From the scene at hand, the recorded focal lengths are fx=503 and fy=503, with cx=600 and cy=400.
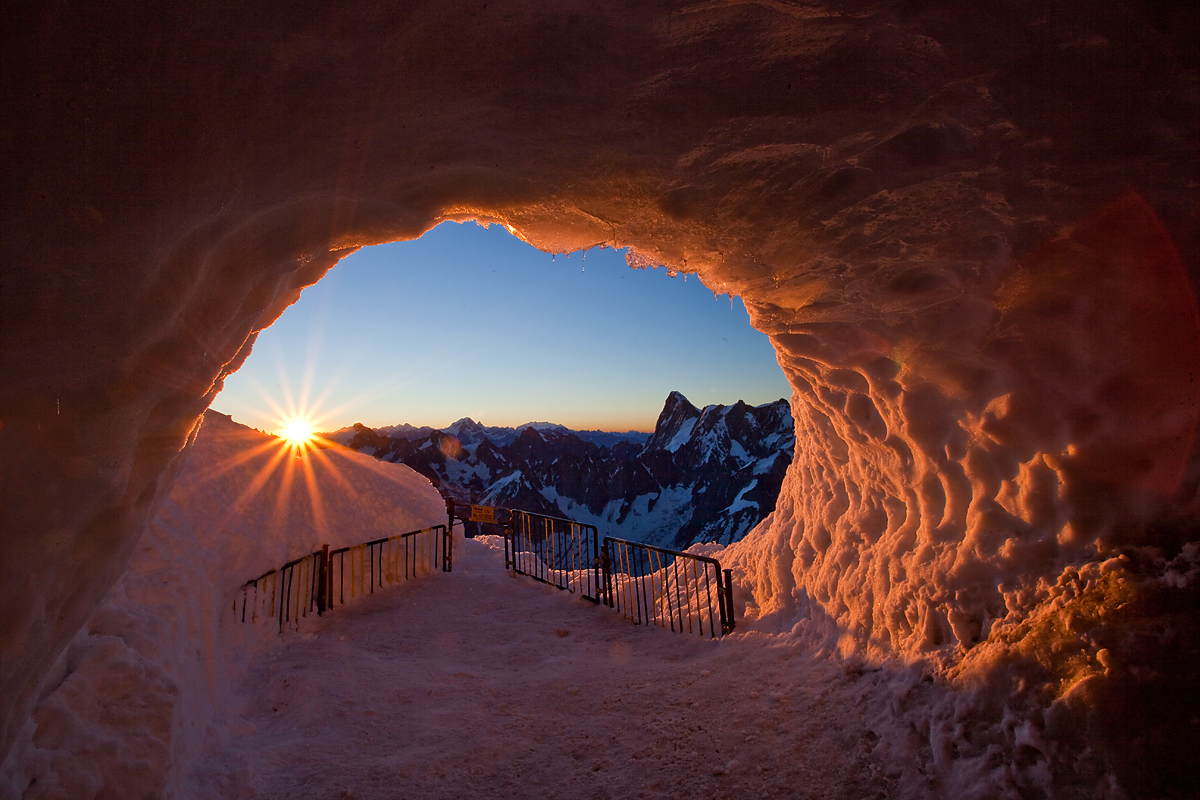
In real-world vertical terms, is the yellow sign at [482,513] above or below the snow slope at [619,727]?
above

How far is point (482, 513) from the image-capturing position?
13203 mm

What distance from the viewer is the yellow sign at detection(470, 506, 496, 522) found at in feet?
42.5

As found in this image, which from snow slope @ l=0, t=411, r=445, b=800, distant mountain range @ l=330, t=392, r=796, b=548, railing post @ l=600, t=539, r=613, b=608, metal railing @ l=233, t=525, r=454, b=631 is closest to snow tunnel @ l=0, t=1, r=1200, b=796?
snow slope @ l=0, t=411, r=445, b=800

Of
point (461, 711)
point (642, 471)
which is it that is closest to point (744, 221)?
point (461, 711)

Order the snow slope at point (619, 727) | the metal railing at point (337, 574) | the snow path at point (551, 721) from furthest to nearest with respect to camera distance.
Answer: the metal railing at point (337, 574), the snow path at point (551, 721), the snow slope at point (619, 727)

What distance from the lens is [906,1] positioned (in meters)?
2.21

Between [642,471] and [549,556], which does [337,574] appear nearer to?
[549,556]

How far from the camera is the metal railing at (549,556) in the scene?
10.2 meters

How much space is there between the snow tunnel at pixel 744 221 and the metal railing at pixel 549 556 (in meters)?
6.28

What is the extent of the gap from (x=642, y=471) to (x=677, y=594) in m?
137

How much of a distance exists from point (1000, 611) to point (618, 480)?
466ft

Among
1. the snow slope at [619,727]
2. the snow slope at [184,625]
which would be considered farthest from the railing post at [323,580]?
the snow slope at [619,727]

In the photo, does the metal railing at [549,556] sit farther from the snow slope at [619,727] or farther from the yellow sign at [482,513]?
the snow slope at [619,727]

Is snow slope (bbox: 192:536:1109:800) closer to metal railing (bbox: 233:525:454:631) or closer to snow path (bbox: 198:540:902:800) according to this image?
snow path (bbox: 198:540:902:800)
